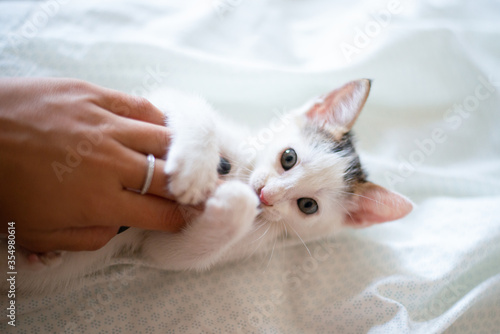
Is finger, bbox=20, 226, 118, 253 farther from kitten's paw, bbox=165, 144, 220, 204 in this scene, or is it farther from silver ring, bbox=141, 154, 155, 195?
kitten's paw, bbox=165, 144, 220, 204

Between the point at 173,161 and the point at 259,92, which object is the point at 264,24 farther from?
the point at 173,161

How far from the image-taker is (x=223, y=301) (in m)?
1.25

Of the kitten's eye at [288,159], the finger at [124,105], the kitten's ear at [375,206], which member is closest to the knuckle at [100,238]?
the finger at [124,105]

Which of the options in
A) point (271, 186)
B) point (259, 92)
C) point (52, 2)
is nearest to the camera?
point (271, 186)

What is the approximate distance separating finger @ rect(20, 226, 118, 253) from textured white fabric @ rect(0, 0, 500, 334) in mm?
239

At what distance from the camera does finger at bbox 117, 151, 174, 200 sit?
1.03 m

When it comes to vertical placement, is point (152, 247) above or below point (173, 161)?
below

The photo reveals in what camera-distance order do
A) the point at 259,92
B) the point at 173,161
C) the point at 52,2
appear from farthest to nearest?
the point at 259,92 → the point at 52,2 → the point at 173,161

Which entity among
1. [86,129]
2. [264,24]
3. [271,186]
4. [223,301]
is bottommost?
[223,301]

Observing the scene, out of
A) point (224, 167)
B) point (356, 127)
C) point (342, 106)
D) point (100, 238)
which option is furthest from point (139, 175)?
point (356, 127)

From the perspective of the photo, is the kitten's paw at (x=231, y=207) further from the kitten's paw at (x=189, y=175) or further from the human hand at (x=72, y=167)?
the human hand at (x=72, y=167)

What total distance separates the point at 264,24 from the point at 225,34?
9.0 inches

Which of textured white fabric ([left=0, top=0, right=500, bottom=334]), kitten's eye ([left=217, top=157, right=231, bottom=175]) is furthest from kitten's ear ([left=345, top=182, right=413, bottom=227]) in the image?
kitten's eye ([left=217, top=157, right=231, bottom=175])

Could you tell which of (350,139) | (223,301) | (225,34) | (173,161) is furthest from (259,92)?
(223,301)
